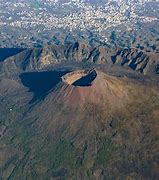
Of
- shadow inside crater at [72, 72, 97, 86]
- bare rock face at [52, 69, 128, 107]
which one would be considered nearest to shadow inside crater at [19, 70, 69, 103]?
shadow inside crater at [72, 72, 97, 86]

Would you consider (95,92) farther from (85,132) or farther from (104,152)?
(104,152)

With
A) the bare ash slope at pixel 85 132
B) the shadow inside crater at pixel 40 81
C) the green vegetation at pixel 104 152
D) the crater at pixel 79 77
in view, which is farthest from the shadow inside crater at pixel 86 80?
the green vegetation at pixel 104 152

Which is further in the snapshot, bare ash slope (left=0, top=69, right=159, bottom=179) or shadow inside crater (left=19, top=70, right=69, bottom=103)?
shadow inside crater (left=19, top=70, right=69, bottom=103)

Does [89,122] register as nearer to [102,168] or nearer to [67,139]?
[67,139]

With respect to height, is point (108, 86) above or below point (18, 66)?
above

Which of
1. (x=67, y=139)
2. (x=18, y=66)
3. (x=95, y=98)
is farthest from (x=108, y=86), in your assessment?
(x=18, y=66)

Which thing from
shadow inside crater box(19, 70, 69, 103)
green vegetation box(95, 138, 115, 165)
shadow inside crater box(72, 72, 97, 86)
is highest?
shadow inside crater box(72, 72, 97, 86)

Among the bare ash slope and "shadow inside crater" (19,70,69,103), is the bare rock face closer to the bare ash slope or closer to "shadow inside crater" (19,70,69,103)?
the bare ash slope

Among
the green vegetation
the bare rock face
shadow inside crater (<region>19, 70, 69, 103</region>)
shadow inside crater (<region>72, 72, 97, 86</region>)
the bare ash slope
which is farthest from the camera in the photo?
shadow inside crater (<region>19, 70, 69, 103</region>)
